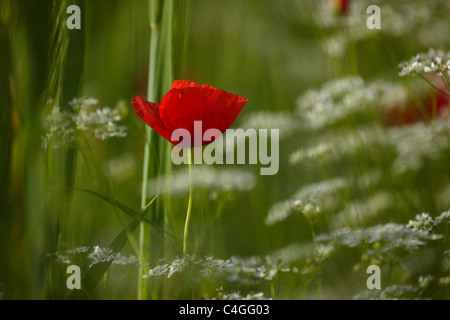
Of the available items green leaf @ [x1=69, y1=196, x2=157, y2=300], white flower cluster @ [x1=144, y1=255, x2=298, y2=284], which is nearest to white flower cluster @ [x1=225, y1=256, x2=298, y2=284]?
white flower cluster @ [x1=144, y1=255, x2=298, y2=284]

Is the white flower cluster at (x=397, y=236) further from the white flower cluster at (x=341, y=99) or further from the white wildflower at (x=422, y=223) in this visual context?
the white flower cluster at (x=341, y=99)

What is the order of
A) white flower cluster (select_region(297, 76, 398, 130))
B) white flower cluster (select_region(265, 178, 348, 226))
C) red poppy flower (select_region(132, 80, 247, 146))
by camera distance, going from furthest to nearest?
white flower cluster (select_region(297, 76, 398, 130)), white flower cluster (select_region(265, 178, 348, 226)), red poppy flower (select_region(132, 80, 247, 146))

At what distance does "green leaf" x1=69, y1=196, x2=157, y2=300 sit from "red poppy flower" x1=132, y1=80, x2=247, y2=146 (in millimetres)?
76

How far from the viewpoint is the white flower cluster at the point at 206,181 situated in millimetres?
460

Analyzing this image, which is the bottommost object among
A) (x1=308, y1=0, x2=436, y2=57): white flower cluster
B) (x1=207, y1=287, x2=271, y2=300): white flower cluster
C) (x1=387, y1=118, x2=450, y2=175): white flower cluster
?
(x1=207, y1=287, x2=271, y2=300): white flower cluster

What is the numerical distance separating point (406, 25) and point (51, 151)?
45cm

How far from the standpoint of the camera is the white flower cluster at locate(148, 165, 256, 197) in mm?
460

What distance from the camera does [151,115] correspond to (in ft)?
1.34

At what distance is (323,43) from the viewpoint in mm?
698

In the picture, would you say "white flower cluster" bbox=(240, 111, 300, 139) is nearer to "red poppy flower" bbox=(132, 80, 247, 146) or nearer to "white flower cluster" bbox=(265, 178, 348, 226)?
"white flower cluster" bbox=(265, 178, 348, 226)

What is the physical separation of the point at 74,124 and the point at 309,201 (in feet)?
0.88

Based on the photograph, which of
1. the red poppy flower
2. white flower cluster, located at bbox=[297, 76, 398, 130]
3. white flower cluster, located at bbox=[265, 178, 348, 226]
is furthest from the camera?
white flower cluster, located at bbox=[297, 76, 398, 130]
